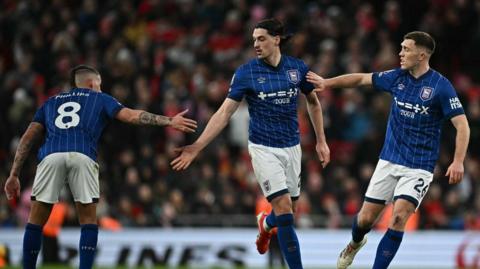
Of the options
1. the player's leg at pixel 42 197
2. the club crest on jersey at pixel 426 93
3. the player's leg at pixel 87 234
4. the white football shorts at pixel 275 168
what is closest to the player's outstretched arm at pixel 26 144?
the player's leg at pixel 42 197

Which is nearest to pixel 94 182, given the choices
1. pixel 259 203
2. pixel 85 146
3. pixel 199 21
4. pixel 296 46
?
pixel 85 146

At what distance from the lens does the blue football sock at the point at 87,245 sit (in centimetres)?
1192

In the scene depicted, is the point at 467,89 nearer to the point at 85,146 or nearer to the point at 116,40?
the point at 116,40

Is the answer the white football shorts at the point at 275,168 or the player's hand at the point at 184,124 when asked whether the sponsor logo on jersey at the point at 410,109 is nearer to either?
the white football shorts at the point at 275,168

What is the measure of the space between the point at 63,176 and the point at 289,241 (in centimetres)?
269

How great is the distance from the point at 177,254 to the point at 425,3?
8.72 meters

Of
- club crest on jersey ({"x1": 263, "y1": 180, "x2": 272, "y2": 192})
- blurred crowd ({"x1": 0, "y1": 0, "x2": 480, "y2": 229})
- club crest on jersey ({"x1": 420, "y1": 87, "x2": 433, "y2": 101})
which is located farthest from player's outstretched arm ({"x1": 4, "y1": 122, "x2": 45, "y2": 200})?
blurred crowd ({"x1": 0, "y1": 0, "x2": 480, "y2": 229})

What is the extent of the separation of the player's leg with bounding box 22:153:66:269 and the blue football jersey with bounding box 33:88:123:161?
145 millimetres

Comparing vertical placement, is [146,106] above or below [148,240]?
above

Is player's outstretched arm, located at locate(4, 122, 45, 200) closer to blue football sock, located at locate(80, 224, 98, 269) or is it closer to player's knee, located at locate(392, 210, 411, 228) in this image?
blue football sock, located at locate(80, 224, 98, 269)

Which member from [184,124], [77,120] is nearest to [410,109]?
[184,124]

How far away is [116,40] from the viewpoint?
79.0ft

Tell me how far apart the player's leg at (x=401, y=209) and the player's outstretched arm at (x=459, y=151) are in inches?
16.0

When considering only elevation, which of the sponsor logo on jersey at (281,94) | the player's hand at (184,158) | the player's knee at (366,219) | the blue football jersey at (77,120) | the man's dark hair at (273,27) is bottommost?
the player's knee at (366,219)
